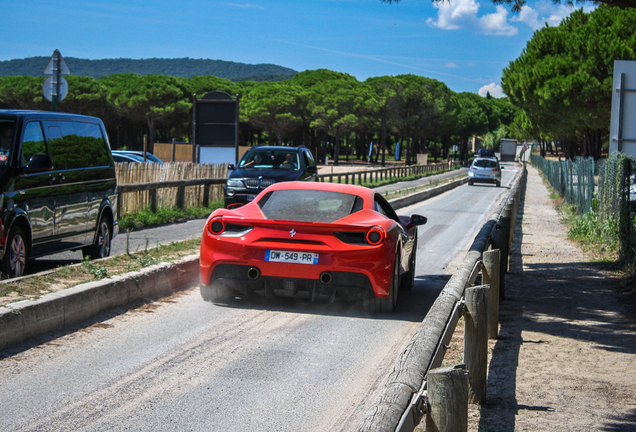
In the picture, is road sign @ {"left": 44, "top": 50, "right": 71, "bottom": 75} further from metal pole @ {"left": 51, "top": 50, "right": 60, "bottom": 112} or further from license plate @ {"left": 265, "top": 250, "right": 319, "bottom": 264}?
license plate @ {"left": 265, "top": 250, "right": 319, "bottom": 264}

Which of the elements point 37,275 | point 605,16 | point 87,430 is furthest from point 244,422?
point 605,16

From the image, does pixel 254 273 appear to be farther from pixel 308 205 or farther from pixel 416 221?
pixel 416 221

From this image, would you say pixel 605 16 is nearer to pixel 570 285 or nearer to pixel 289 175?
pixel 289 175

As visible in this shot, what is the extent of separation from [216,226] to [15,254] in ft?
7.83

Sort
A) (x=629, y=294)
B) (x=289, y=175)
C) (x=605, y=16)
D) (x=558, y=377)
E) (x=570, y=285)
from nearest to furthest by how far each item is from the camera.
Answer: (x=558, y=377) < (x=629, y=294) < (x=570, y=285) < (x=289, y=175) < (x=605, y=16)

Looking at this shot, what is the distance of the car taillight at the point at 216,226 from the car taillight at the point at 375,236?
5.21ft

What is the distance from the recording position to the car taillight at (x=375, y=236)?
7.27 m

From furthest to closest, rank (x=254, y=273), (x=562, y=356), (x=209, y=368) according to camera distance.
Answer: (x=254, y=273)
(x=562, y=356)
(x=209, y=368)

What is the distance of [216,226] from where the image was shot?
300 inches

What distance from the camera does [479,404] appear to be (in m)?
4.77

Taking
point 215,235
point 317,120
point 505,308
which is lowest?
point 505,308

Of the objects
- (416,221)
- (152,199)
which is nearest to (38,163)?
(416,221)

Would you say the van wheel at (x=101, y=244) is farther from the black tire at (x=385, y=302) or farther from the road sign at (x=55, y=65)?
the road sign at (x=55, y=65)

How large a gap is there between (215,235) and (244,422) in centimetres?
354
